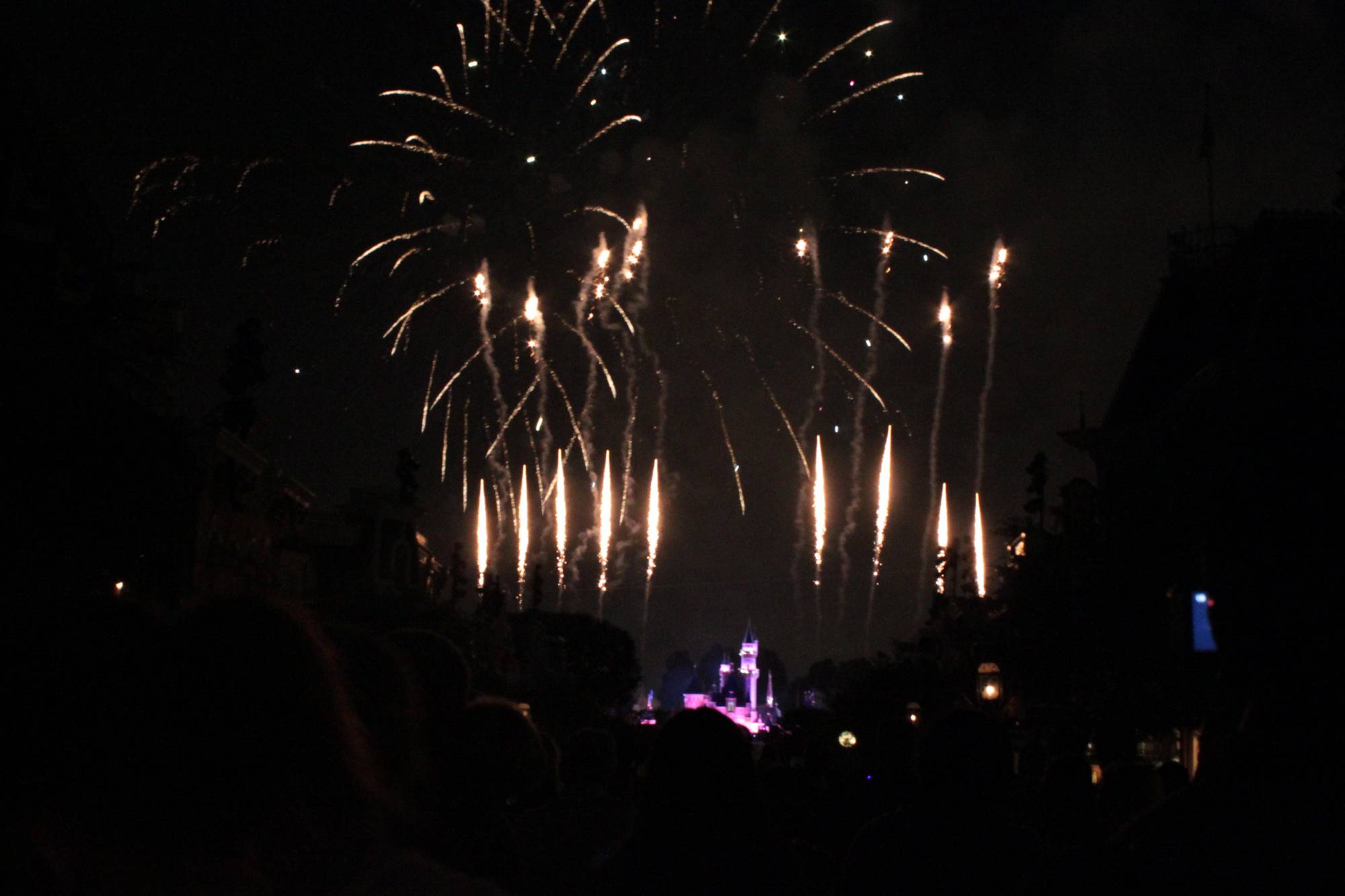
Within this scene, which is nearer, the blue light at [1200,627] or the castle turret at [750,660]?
the blue light at [1200,627]

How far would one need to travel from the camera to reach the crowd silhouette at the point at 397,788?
222cm

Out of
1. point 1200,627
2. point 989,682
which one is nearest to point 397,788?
point 1200,627

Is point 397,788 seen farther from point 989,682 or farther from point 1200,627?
point 989,682

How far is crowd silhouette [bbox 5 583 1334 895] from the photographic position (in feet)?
7.29

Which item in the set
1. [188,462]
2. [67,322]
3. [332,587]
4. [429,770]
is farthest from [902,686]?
[429,770]

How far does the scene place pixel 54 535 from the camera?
17.3 meters

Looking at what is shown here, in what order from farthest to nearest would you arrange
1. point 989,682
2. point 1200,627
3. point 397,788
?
point 989,682 < point 1200,627 < point 397,788

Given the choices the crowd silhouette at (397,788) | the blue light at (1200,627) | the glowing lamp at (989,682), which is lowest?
the crowd silhouette at (397,788)

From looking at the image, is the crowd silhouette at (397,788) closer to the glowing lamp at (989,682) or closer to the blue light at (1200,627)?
the blue light at (1200,627)

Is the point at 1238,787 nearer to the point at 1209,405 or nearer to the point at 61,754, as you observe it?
the point at 1209,405

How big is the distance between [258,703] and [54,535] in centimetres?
1691

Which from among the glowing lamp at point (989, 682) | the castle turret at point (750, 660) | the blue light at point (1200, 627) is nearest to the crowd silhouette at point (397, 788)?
the blue light at point (1200, 627)

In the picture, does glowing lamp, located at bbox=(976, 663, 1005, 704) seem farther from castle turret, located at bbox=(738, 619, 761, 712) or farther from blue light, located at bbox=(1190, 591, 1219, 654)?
castle turret, located at bbox=(738, 619, 761, 712)

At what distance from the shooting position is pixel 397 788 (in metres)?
3.42
